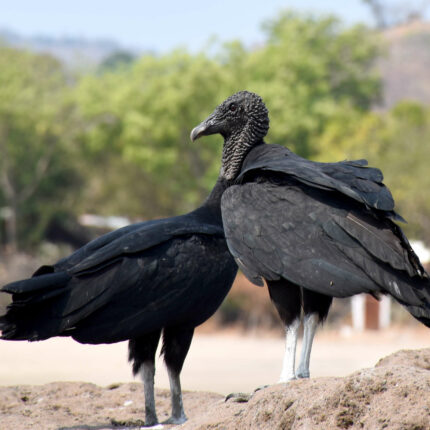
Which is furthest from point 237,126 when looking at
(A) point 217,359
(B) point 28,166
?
(B) point 28,166

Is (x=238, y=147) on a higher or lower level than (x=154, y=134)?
lower

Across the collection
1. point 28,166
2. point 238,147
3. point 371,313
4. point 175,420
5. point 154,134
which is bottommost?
point 175,420

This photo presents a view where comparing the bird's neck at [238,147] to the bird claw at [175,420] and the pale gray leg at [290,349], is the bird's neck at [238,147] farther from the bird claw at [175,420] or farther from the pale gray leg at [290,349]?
the bird claw at [175,420]

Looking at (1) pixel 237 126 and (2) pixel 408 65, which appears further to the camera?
(2) pixel 408 65

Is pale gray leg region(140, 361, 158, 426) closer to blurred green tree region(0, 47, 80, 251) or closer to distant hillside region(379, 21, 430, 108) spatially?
blurred green tree region(0, 47, 80, 251)

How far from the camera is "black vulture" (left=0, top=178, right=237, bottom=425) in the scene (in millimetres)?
5062

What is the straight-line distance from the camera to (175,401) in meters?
5.59

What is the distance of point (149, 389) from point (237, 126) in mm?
1707

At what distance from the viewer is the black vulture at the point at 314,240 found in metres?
4.31

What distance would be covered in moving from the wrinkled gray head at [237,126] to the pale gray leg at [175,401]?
4.18 feet

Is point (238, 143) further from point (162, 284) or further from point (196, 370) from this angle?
point (196, 370)

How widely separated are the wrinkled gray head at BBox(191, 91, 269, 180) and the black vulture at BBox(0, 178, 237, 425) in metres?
0.44

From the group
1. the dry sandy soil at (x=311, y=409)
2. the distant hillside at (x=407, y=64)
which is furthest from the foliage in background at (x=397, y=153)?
the distant hillside at (x=407, y=64)

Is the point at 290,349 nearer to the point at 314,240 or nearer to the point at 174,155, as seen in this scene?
the point at 314,240
